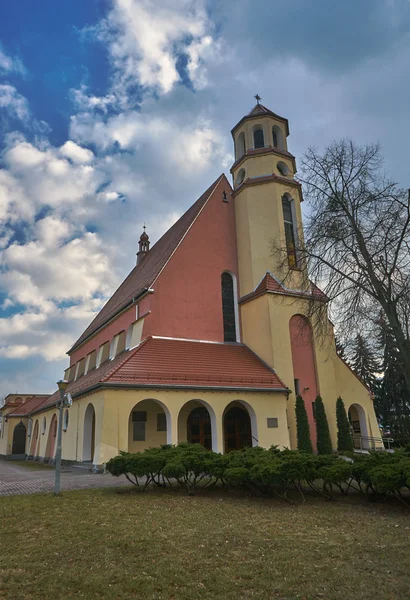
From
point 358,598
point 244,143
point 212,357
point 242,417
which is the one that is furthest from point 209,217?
point 358,598

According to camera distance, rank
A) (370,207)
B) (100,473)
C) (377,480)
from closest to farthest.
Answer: (377,480) < (370,207) < (100,473)

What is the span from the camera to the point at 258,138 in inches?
1008

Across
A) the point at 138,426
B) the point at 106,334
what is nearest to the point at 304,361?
the point at 138,426

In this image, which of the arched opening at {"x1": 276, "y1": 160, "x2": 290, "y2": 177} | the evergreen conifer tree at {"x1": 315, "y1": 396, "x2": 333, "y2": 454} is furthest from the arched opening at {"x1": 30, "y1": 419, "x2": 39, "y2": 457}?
the arched opening at {"x1": 276, "y1": 160, "x2": 290, "y2": 177}

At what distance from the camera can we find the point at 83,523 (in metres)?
7.40

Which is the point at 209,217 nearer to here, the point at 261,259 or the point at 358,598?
the point at 261,259

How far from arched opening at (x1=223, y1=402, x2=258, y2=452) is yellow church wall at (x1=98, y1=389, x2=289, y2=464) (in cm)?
140

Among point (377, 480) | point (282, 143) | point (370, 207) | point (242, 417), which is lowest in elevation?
point (377, 480)

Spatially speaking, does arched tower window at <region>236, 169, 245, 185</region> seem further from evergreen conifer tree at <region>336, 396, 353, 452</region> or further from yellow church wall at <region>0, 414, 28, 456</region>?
yellow church wall at <region>0, 414, 28, 456</region>

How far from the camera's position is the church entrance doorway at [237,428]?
20000 millimetres

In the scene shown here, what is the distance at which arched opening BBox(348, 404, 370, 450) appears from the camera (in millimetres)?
22281

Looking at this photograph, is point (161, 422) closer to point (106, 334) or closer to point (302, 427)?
point (302, 427)

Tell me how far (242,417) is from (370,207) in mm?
11700

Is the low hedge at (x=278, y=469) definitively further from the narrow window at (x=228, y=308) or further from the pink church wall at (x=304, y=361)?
the narrow window at (x=228, y=308)
